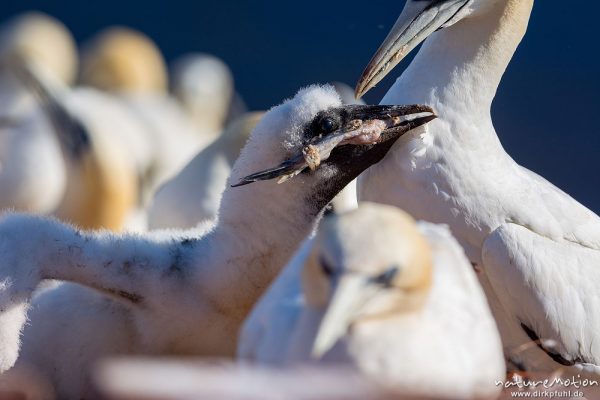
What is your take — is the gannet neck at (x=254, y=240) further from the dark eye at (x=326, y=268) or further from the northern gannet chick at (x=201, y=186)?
the northern gannet chick at (x=201, y=186)

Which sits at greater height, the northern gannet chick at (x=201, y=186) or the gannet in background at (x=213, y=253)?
the gannet in background at (x=213, y=253)

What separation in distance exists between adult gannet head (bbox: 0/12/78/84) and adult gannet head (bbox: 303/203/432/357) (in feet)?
26.8

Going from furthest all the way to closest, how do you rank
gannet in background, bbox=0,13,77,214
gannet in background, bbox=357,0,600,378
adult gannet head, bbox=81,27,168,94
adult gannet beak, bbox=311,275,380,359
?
adult gannet head, bbox=81,27,168,94, gannet in background, bbox=0,13,77,214, gannet in background, bbox=357,0,600,378, adult gannet beak, bbox=311,275,380,359

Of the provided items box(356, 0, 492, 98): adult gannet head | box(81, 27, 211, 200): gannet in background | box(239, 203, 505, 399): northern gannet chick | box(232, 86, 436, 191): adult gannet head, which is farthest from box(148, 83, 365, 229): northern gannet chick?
box(81, 27, 211, 200): gannet in background

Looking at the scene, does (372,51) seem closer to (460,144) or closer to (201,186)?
(201,186)

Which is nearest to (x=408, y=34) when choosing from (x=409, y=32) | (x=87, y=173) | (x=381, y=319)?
(x=409, y=32)

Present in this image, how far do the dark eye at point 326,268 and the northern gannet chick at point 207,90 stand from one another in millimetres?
8395

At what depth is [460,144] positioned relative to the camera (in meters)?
3.98

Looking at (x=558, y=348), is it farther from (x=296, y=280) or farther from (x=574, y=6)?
(x=574, y=6)

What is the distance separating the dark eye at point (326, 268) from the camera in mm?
2674

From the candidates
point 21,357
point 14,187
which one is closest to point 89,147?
point 14,187

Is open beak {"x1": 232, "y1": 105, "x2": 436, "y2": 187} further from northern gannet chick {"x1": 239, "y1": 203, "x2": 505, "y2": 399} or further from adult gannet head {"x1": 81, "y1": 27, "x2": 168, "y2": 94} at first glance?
adult gannet head {"x1": 81, "y1": 27, "x2": 168, "y2": 94}

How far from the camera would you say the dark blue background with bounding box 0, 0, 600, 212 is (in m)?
7.23

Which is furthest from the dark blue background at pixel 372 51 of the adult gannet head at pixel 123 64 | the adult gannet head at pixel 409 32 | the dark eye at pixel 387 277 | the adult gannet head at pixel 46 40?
the dark eye at pixel 387 277
